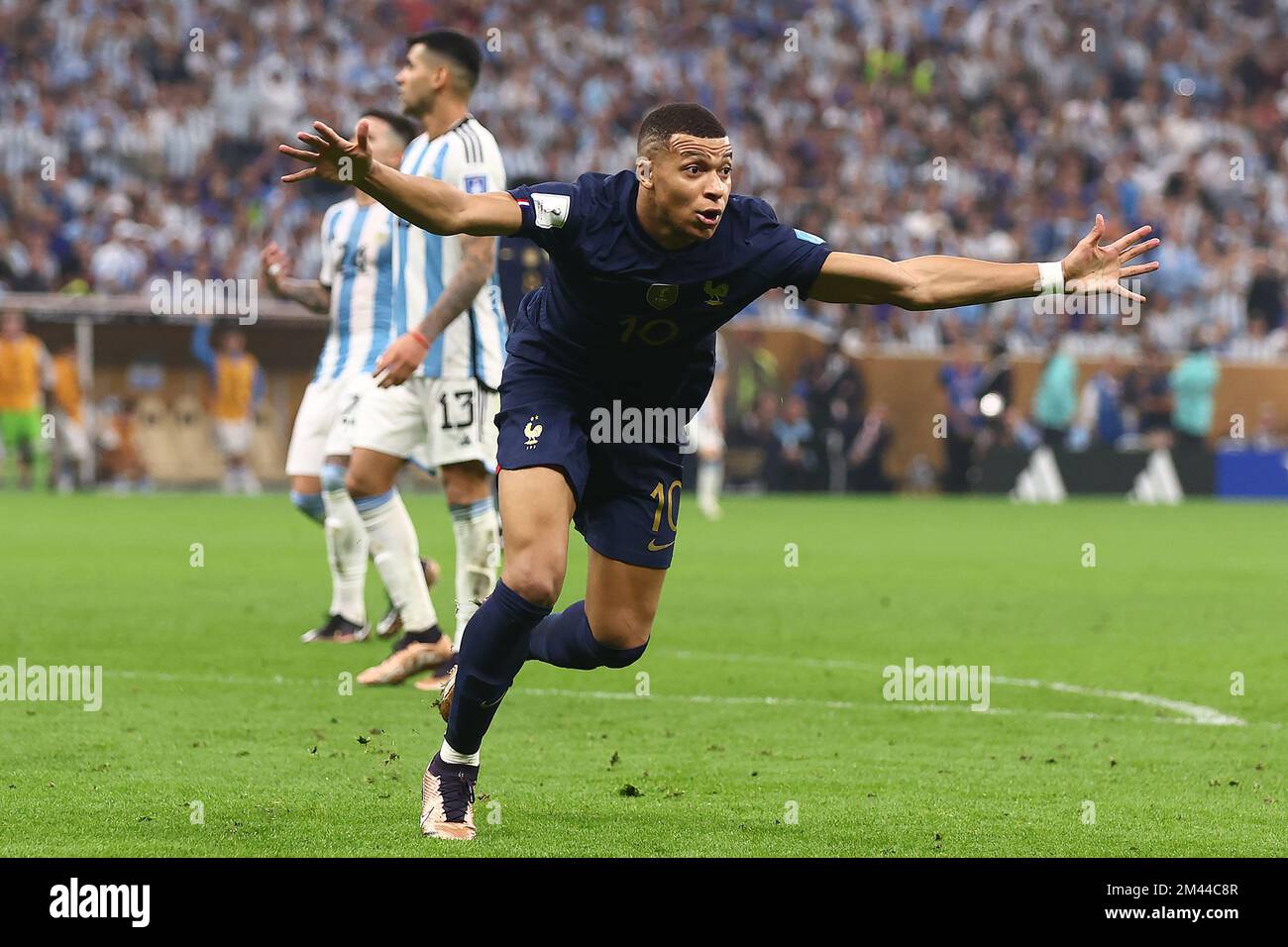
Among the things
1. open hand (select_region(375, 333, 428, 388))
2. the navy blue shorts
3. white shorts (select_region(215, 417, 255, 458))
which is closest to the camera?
the navy blue shorts

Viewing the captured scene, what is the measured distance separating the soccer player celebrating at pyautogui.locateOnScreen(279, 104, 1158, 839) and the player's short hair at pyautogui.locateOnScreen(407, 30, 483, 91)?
3.02 meters

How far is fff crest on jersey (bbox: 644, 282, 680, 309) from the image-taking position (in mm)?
5887

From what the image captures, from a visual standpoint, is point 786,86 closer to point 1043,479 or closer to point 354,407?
point 1043,479

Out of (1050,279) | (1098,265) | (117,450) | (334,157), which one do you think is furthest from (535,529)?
(117,450)

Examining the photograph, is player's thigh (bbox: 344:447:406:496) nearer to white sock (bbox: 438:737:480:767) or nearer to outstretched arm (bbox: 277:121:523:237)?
white sock (bbox: 438:737:480:767)

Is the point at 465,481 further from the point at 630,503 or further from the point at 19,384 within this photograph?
the point at 19,384

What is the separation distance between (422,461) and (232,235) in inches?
776

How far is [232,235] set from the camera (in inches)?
1100

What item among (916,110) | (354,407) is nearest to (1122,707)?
(354,407)

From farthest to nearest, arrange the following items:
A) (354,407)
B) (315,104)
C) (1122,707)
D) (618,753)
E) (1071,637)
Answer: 1. (315,104)
2. (1071,637)
3. (354,407)
4. (1122,707)
5. (618,753)

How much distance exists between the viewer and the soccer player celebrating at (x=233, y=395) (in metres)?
26.5

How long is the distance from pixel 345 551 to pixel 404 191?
5.34m

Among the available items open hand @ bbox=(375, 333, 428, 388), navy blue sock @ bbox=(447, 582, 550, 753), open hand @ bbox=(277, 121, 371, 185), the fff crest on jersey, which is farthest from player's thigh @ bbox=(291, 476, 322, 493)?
open hand @ bbox=(277, 121, 371, 185)

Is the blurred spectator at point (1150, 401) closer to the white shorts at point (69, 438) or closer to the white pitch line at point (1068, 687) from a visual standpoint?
the white shorts at point (69, 438)
